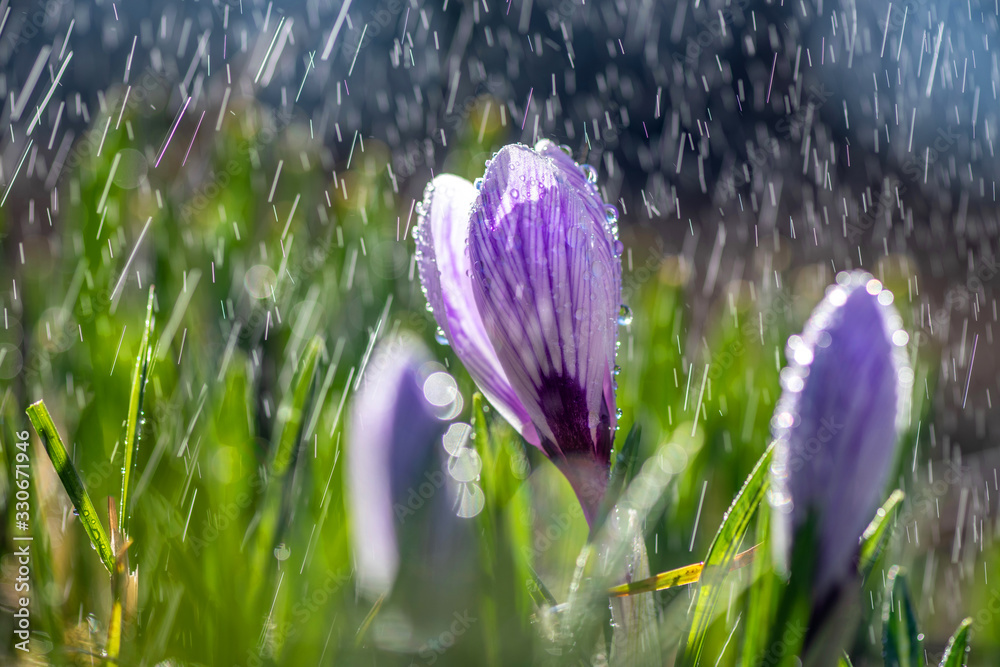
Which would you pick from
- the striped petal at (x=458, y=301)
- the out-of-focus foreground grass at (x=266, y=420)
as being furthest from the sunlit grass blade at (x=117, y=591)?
the striped petal at (x=458, y=301)

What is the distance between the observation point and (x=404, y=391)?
0.35 m

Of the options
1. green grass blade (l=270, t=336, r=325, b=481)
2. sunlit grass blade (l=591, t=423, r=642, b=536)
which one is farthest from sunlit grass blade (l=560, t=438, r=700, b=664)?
green grass blade (l=270, t=336, r=325, b=481)

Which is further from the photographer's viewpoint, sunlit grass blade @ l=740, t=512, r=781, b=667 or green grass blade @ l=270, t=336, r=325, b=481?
green grass blade @ l=270, t=336, r=325, b=481

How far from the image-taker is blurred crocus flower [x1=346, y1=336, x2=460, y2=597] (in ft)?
1.09

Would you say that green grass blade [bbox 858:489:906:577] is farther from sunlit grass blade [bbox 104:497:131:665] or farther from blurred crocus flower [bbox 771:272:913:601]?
sunlit grass blade [bbox 104:497:131:665]

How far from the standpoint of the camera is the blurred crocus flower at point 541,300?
0.28m

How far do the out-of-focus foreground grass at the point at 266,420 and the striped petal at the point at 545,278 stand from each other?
0.25 ft

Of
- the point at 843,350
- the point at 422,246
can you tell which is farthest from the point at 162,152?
the point at 843,350

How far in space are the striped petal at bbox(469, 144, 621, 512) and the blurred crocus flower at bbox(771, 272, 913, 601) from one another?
68 millimetres

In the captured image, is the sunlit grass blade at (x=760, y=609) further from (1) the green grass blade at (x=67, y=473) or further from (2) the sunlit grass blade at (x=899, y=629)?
(1) the green grass blade at (x=67, y=473)

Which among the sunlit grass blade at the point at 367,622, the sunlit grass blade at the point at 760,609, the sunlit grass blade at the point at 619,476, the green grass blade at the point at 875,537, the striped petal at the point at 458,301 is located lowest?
the sunlit grass blade at the point at 367,622

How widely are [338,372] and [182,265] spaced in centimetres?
20

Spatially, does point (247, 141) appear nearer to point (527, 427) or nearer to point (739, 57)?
point (527, 427)

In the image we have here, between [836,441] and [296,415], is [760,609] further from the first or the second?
[296,415]
